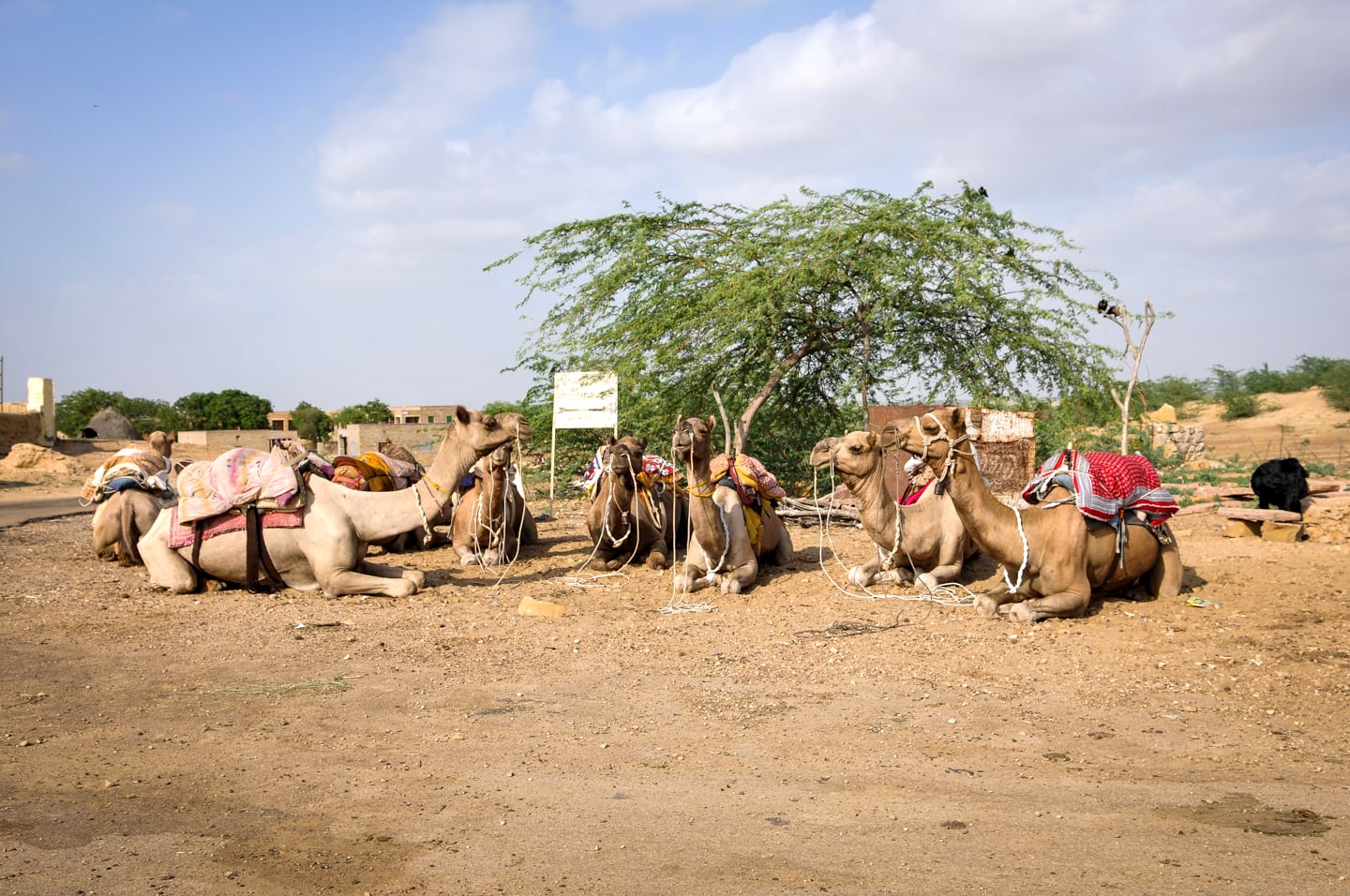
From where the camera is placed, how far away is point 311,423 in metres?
67.9

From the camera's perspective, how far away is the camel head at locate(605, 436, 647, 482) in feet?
33.6

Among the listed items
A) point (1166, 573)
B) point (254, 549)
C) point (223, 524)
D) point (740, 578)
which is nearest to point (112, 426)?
point (223, 524)

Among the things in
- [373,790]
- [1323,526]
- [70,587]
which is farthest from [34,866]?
[1323,526]

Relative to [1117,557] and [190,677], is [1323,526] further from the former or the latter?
[190,677]

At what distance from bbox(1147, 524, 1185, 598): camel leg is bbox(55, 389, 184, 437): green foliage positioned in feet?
192

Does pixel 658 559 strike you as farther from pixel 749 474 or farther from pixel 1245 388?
pixel 1245 388

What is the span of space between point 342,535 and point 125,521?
11.0ft

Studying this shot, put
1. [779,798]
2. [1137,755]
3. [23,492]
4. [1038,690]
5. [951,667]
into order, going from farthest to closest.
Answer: [23,492]
[951,667]
[1038,690]
[1137,755]
[779,798]

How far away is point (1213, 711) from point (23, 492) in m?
25.6

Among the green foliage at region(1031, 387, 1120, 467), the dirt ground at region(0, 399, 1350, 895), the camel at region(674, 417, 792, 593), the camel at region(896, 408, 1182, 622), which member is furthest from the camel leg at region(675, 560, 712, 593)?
the green foliage at region(1031, 387, 1120, 467)

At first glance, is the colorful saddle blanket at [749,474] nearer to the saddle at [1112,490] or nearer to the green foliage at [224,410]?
the saddle at [1112,490]

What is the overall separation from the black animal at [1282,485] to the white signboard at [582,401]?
8.38 meters

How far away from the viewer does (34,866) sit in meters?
3.76

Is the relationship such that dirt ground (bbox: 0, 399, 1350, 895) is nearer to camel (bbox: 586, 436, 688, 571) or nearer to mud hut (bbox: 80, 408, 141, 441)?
camel (bbox: 586, 436, 688, 571)
